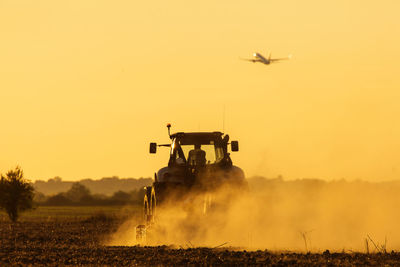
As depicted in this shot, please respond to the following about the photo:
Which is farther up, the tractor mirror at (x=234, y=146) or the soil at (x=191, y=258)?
the tractor mirror at (x=234, y=146)

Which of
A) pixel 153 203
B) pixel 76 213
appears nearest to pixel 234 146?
pixel 153 203

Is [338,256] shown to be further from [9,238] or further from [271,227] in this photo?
[9,238]

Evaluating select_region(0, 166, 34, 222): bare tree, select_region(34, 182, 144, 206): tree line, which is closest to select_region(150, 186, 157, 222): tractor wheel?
select_region(0, 166, 34, 222): bare tree

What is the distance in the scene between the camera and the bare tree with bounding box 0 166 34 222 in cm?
6500

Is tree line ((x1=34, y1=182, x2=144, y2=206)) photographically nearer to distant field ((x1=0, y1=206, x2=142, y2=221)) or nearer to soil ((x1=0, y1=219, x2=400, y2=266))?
distant field ((x1=0, y1=206, x2=142, y2=221))

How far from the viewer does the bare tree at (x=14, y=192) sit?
65.0 m

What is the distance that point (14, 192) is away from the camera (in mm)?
65000

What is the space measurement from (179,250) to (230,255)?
2.18m

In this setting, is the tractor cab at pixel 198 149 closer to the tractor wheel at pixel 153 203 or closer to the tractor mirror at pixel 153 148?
the tractor mirror at pixel 153 148

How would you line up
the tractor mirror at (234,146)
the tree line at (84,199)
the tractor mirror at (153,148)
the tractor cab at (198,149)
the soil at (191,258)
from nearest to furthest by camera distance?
the soil at (191,258), the tractor mirror at (234,146), the tractor cab at (198,149), the tractor mirror at (153,148), the tree line at (84,199)

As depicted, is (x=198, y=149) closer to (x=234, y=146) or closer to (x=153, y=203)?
(x=234, y=146)

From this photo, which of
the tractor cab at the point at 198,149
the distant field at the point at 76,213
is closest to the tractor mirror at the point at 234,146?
the tractor cab at the point at 198,149

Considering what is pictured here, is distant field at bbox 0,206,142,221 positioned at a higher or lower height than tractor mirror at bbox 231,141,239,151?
lower

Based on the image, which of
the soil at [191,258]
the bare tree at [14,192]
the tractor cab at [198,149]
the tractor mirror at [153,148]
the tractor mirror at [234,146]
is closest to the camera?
the soil at [191,258]
